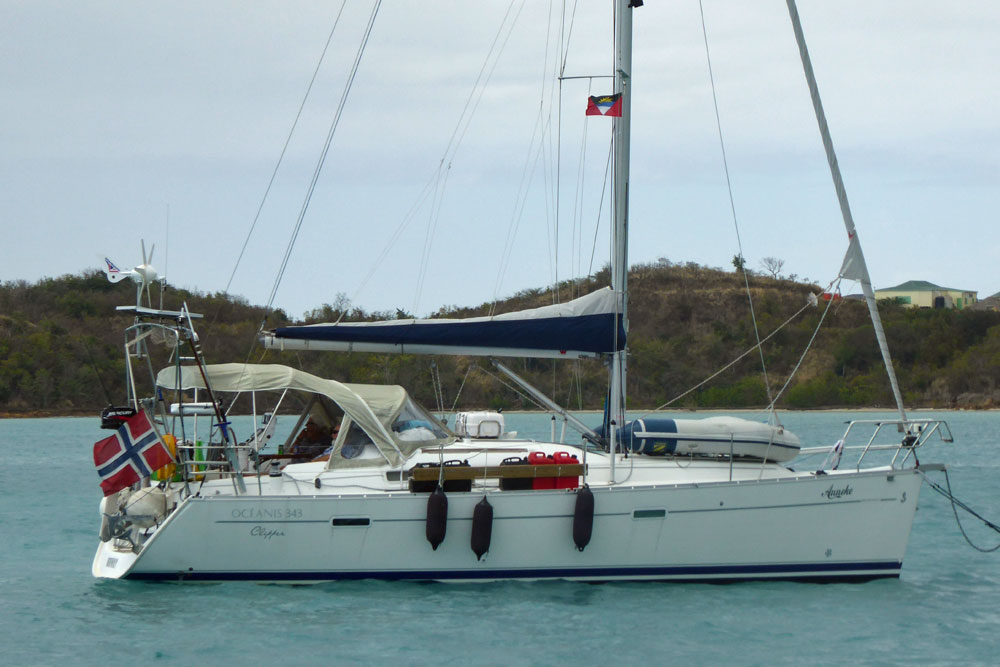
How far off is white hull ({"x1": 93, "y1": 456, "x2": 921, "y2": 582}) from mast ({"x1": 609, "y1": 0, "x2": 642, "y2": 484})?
5.01 ft

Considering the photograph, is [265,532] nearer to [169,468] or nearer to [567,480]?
[169,468]

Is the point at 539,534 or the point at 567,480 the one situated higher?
the point at 567,480

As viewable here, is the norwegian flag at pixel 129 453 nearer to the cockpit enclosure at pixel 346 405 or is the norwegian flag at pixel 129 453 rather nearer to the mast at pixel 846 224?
the cockpit enclosure at pixel 346 405

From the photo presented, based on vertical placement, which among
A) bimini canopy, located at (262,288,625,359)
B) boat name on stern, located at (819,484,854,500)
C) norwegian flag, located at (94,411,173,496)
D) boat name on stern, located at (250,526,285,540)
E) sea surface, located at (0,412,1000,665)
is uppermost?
bimini canopy, located at (262,288,625,359)

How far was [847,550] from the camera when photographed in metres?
11.4

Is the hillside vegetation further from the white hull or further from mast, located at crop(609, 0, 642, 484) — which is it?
the white hull

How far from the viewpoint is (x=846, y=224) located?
41.4 feet

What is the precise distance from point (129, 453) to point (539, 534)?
14.0ft

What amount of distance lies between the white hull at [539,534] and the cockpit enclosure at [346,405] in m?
0.82

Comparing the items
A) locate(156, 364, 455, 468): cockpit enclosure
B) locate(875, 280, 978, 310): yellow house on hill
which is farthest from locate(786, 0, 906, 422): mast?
locate(875, 280, 978, 310): yellow house on hill

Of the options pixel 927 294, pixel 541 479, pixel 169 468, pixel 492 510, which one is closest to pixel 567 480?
pixel 541 479

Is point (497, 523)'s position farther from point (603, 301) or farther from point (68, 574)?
point (68, 574)

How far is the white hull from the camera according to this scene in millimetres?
11141

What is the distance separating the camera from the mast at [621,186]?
1253cm
